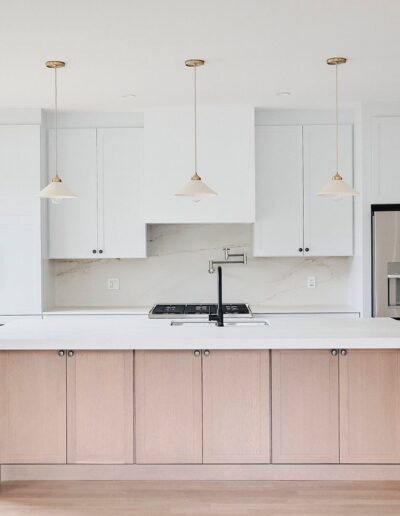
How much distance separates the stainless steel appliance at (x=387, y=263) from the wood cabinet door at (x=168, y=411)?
84.2 inches

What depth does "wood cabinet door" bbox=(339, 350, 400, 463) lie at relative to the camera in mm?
3609

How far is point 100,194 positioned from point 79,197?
18 centimetres

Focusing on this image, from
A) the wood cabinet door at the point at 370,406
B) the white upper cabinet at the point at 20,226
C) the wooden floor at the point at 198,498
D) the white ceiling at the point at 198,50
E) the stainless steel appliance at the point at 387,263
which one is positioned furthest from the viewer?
the white upper cabinet at the point at 20,226

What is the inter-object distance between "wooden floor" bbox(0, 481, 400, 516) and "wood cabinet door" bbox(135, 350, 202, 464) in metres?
0.18

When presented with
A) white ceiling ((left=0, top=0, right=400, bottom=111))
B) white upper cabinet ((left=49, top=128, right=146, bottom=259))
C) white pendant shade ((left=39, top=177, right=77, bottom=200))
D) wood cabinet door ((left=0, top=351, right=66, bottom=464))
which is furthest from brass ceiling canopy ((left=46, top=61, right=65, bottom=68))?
wood cabinet door ((left=0, top=351, right=66, bottom=464))

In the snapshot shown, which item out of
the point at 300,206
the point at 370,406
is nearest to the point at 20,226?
the point at 300,206

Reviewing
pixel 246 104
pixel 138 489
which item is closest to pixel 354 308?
pixel 246 104

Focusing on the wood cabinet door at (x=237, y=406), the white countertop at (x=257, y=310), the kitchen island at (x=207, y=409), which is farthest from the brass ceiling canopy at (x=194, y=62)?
the white countertop at (x=257, y=310)

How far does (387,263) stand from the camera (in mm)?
5191

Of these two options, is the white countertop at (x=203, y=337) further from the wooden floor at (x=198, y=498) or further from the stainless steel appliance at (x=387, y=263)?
the stainless steel appliance at (x=387, y=263)

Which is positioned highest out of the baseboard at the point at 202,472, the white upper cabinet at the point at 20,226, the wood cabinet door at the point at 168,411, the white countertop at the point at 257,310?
the white upper cabinet at the point at 20,226

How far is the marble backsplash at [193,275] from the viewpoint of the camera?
5922 mm

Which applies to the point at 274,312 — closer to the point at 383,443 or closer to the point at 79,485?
the point at 383,443

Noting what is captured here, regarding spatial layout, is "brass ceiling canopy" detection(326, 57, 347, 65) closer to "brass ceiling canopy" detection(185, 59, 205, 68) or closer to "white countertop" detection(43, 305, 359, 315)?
"brass ceiling canopy" detection(185, 59, 205, 68)
